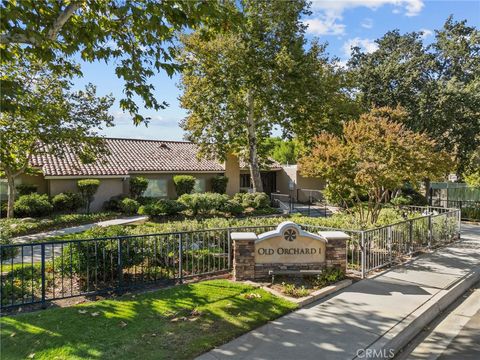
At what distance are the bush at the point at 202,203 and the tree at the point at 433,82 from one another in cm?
1061

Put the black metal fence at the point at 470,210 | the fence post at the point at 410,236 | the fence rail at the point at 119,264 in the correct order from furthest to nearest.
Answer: the black metal fence at the point at 470,210, the fence post at the point at 410,236, the fence rail at the point at 119,264

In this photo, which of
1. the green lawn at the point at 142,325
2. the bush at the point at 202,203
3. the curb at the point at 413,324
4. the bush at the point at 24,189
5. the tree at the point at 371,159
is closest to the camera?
the green lawn at the point at 142,325

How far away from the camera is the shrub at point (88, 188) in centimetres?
1997

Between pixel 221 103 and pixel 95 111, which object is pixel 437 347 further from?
pixel 221 103

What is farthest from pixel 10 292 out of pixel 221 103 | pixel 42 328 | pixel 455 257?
pixel 221 103

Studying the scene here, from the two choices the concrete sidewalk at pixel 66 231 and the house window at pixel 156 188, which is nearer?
the concrete sidewalk at pixel 66 231

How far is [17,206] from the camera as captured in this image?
1759 centimetres

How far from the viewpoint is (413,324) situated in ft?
20.0

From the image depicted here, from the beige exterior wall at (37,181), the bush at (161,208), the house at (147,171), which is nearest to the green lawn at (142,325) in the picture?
the bush at (161,208)

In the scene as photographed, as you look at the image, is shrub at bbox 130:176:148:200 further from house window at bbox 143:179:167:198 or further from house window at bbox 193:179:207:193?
house window at bbox 193:179:207:193

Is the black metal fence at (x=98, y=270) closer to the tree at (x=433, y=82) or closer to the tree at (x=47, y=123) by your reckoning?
the tree at (x=47, y=123)

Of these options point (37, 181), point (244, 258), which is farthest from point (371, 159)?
point (37, 181)

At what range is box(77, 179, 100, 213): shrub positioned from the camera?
19969 millimetres

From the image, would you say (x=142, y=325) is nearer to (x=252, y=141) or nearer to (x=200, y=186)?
(x=252, y=141)
